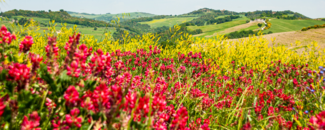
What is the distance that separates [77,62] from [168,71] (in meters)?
3.75

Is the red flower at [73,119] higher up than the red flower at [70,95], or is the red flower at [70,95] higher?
the red flower at [70,95]

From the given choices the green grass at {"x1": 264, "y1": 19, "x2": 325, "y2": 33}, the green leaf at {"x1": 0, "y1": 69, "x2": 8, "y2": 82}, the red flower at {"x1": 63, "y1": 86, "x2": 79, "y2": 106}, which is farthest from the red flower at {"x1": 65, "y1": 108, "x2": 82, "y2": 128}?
the green grass at {"x1": 264, "y1": 19, "x2": 325, "y2": 33}

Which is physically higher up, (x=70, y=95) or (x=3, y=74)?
(x=3, y=74)

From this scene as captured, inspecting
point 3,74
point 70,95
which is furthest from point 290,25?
point 3,74

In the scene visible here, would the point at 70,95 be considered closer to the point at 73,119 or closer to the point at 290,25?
the point at 73,119

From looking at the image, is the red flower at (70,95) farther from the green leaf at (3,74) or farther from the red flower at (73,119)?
the green leaf at (3,74)

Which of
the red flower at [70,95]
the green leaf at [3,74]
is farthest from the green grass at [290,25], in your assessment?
the green leaf at [3,74]

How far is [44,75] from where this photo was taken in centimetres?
108

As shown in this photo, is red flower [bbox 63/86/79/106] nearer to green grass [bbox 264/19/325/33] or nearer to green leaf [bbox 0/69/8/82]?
green leaf [bbox 0/69/8/82]

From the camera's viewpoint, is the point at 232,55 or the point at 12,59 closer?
the point at 12,59

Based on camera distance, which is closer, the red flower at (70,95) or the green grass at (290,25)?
the red flower at (70,95)

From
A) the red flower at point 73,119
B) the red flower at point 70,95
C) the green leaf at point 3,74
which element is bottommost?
the red flower at point 73,119

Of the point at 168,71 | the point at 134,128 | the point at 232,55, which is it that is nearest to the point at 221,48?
the point at 232,55

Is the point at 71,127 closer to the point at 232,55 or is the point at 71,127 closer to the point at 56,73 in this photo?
the point at 56,73
